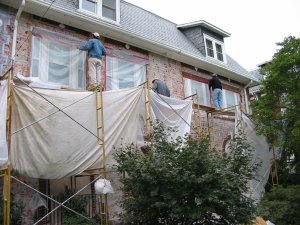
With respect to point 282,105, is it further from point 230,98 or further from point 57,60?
point 57,60

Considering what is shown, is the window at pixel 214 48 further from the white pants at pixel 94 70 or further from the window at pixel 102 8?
the white pants at pixel 94 70

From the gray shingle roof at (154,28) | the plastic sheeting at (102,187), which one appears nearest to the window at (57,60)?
the gray shingle roof at (154,28)

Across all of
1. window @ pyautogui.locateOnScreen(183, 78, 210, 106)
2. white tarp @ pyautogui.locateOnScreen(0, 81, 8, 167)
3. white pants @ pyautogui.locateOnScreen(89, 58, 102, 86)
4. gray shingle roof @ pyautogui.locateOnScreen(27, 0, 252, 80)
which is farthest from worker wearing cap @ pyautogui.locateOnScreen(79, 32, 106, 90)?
window @ pyautogui.locateOnScreen(183, 78, 210, 106)

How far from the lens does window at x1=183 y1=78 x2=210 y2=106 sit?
547 inches

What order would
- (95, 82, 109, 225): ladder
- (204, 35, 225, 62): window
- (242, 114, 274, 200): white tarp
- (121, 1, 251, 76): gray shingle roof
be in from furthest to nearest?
(204, 35, 225, 62): window
(242, 114, 274, 200): white tarp
(121, 1, 251, 76): gray shingle roof
(95, 82, 109, 225): ladder

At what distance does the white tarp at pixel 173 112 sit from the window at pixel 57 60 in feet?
7.56

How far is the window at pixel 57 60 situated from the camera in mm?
10094

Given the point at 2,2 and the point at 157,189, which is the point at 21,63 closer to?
the point at 2,2

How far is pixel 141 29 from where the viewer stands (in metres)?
13.2

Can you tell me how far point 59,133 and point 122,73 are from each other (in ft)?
14.3

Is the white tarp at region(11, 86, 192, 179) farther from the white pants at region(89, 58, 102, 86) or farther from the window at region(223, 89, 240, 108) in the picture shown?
the window at region(223, 89, 240, 108)

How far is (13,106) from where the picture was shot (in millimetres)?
7641

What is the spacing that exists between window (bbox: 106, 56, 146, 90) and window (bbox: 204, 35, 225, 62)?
14.7 ft

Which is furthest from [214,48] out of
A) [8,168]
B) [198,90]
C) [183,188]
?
[8,168]
